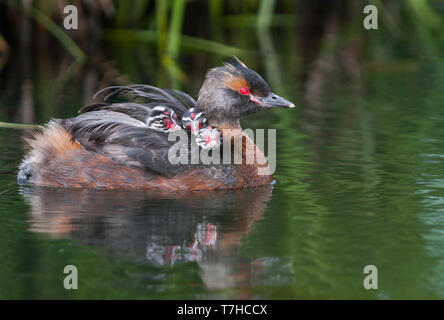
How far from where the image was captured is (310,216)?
6.94 metres

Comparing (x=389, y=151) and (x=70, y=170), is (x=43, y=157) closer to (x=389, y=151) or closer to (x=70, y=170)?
Result: (x=70, y=170)

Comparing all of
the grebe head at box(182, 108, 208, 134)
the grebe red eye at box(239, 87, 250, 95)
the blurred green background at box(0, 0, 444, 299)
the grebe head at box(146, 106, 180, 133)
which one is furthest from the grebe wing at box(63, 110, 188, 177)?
the grebe red eye at box(239, 87, 250, 95)

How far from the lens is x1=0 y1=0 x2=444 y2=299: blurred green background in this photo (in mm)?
5535

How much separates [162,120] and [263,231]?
1899mm

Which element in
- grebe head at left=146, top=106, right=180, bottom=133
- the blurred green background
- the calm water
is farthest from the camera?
grebe head at left=146, top=106, right=180, bottom=133

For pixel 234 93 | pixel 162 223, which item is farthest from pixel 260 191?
pixel 162 223

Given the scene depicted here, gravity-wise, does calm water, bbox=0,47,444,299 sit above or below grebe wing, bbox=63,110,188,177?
below

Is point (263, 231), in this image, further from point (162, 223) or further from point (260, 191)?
point (260, 191)

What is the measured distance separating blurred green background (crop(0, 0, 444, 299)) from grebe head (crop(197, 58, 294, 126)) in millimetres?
693

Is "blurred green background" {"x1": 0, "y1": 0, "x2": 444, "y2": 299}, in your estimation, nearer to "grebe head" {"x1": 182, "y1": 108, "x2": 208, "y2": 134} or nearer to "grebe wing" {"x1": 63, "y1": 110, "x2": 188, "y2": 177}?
"grebe wing" {"x1": 63, "y1": 110, "x2": 188, "y2": 177}

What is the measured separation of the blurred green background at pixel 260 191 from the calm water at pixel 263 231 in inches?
0.7

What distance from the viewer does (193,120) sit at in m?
8.12

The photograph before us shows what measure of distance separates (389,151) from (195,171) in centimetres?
232

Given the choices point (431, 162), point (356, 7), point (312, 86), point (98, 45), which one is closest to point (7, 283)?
point (431, 162)
